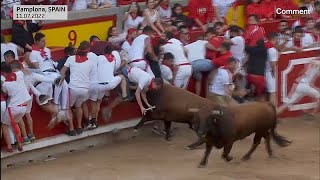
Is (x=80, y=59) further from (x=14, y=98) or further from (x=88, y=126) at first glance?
(x=14, y=98)

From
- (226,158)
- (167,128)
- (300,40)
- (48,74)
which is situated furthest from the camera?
(300,40)

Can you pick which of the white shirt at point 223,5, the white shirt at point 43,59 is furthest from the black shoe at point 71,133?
the white shirt at point 223,5

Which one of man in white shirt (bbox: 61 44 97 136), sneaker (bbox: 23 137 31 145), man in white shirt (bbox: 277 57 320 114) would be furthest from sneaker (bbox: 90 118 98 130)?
man in white shirt (bbox: 277 57 320 114)

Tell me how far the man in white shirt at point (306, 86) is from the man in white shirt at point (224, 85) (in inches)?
67.9

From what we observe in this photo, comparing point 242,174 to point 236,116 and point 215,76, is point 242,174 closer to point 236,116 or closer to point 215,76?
point 236,116

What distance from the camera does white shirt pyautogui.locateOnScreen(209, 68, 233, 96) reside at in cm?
1433

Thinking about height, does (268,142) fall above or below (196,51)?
below

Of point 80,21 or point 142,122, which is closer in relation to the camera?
point 142,122

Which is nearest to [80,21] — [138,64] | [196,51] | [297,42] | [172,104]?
[138,64]

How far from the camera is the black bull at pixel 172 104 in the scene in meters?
14.0

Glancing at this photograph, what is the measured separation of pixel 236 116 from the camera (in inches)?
498

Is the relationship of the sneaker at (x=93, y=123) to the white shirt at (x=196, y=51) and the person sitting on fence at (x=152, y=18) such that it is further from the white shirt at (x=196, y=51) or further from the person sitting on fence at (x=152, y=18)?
the person sitting on fence at (x=152, y=18)

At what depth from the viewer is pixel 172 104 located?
14031mm

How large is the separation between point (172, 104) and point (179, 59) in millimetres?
936
